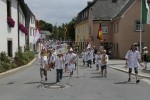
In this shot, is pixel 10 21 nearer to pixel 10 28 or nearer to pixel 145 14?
pixel 10 28

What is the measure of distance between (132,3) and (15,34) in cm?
2125

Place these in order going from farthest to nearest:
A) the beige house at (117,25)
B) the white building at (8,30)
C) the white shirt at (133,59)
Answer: the beige house at (117,25) < the white building at (8,30) < the white shirt at (133,59)

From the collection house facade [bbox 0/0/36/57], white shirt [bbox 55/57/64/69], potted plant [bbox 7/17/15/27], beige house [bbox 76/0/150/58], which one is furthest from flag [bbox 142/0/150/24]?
white shirt [bbox 55/57/64/69]

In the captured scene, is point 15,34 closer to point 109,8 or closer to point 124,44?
point 124,44

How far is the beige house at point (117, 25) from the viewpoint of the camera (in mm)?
49812

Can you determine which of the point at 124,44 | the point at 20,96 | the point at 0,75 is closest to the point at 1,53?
the point at 0,75

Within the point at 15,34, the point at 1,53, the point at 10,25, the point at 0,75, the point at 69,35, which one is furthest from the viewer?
the point at 69,35

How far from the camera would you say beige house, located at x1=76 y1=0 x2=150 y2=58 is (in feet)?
163

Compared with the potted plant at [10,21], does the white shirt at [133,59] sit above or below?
below

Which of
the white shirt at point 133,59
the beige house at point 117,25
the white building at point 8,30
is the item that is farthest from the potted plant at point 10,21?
the beige house at point 117,25

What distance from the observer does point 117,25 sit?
5266cm

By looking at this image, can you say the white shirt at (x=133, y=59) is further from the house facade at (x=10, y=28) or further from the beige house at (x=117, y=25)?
the beige house at (x=117, y=25)

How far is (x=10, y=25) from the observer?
30.2 meters

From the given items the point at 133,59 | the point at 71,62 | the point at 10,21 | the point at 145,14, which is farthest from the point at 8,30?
the point at 133,59
